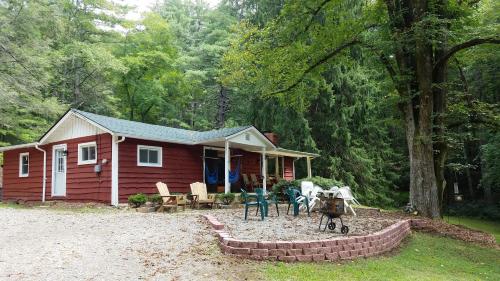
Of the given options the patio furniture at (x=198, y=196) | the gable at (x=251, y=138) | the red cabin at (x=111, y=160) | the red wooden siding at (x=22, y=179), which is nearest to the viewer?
the patio furniture at (x=198, y=196)

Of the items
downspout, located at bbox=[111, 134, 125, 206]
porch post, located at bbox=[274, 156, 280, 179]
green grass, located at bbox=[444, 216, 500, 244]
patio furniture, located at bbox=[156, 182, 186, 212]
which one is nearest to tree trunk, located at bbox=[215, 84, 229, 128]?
porch post, located at bbox=[274, 156, 280, 179]

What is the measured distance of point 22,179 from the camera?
1680cm

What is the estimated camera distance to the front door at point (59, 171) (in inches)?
590

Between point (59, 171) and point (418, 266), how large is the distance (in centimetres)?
1364

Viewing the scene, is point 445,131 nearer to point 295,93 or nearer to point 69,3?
point 295,93

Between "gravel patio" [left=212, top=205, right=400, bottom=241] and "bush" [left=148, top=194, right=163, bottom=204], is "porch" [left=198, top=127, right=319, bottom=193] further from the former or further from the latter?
"gravel patio" [left=212, top=205, right=400, bottom=241]

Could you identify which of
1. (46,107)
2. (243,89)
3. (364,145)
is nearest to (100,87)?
(46,107)

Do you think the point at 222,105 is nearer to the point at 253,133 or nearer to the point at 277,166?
the point at 277,166

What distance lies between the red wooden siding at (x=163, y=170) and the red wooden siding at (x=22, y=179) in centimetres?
499

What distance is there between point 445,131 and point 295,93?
5.49 m

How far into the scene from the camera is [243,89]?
2623cm

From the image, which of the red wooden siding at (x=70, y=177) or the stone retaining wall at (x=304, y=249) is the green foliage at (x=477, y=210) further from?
the red wooden siding at (x=70, y=177)

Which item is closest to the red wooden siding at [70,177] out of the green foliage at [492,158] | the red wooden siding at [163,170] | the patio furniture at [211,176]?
the red wooden siding at [163,170]

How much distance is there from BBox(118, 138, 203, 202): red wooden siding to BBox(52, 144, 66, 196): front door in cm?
325
